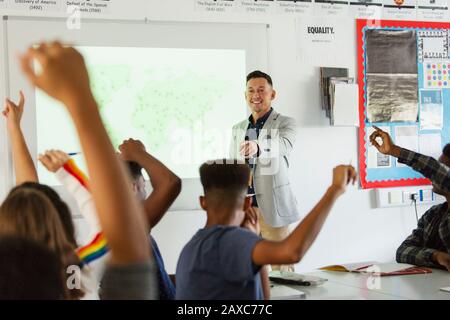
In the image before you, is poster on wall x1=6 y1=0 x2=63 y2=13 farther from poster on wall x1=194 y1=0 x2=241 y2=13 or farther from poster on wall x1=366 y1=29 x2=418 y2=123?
poster on wall x1=366 y1=29 x2=418 y2=123

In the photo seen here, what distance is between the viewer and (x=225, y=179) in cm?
115

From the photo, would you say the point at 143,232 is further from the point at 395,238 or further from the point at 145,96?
the point at 395,238

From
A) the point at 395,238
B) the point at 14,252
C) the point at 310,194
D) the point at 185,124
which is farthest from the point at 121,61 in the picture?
the point at 14,252

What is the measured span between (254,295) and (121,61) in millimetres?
1892

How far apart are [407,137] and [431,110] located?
0.75 ft

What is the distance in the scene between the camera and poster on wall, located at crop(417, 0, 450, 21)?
10.7 ft

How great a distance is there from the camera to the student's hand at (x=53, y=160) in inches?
29.5

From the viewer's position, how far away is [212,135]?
2826 mm

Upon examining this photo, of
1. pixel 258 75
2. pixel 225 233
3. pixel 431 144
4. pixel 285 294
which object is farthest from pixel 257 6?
pixel 225 233

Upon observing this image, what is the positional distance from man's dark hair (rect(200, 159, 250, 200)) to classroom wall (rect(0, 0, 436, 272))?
1607mm

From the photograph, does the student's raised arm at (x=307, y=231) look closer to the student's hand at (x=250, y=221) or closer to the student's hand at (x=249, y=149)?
the student's hand at (x=250, y=221)

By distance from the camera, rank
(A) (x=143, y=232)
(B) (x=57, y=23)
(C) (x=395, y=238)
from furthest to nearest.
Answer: (C) (x=395, y=238) → (B) (x=57, y=23) → (A) (x=143, y=232)

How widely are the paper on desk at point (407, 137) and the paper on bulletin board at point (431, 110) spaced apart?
0.06 meters

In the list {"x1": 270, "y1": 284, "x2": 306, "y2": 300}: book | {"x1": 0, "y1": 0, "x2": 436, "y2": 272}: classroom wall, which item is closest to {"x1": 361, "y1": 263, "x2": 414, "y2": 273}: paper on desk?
{"x1": 270, "y1": 284, "x2": 306, "y2": 300}: book
